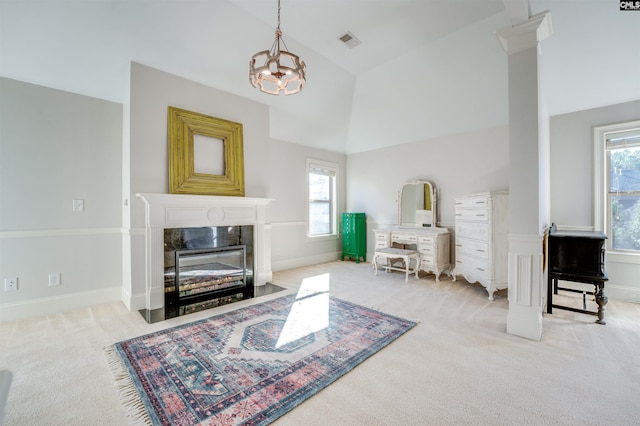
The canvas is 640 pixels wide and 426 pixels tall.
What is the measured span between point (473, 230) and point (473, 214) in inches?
9.1

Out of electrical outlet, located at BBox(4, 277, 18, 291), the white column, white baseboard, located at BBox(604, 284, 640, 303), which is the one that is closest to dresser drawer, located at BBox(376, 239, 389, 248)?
the white column

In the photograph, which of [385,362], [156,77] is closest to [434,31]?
[156,77]

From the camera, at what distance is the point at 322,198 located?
618cm

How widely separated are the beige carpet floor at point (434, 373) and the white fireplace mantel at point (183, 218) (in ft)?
1.47

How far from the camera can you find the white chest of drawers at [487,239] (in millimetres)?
3684

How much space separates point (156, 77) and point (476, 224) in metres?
4.60

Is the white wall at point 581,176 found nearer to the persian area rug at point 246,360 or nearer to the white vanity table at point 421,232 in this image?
the white vanity table at point 421,232

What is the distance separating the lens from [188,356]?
7.27 feet

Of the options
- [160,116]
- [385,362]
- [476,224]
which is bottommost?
[385,362]

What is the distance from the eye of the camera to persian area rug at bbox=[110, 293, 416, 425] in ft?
5.42

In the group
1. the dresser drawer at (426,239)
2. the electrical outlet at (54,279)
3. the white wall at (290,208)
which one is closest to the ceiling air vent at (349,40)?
the white wall at (290,208)

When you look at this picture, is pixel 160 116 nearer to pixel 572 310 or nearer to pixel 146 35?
pixel 146 35

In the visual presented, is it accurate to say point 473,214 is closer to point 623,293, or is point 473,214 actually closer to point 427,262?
point 427,262

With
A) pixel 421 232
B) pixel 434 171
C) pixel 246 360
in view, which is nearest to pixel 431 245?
pixel 421 232
